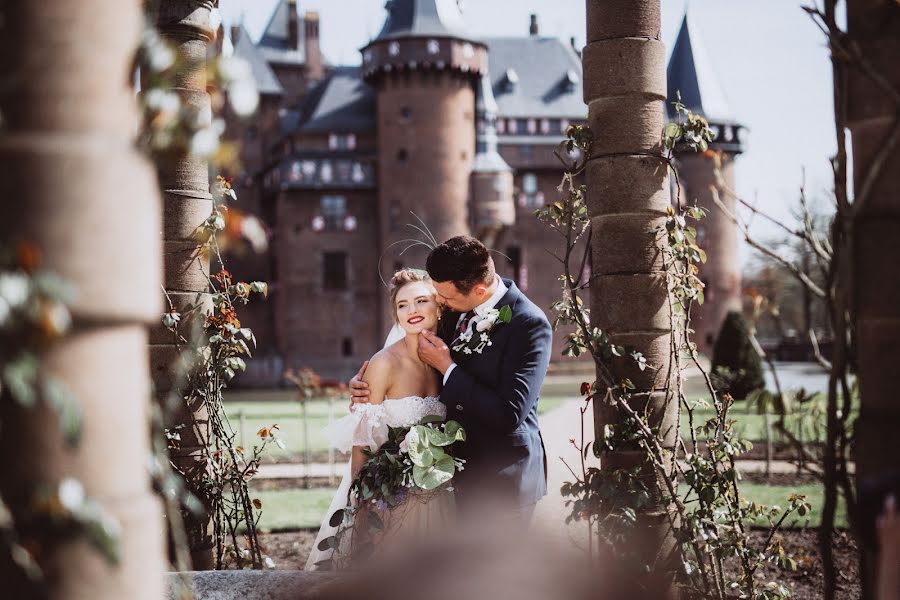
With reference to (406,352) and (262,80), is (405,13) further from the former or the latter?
(406,352)

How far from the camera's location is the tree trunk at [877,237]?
1608 mm

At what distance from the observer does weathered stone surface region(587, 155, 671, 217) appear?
3486 mm

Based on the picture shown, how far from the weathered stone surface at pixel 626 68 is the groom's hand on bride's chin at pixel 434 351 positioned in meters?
1.10

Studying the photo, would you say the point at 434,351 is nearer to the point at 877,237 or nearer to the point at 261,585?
the point at 261,585

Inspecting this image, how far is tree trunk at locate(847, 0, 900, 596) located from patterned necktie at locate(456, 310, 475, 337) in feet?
6.30

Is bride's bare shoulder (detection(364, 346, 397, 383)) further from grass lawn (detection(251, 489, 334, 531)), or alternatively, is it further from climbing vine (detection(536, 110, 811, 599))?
grass lawn (detection(251, 489, 334, 531))

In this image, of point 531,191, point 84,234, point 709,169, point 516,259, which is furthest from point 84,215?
point 709,169

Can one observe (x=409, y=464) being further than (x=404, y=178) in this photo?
No

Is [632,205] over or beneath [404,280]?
over

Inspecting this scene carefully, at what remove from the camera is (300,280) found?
3781 cm

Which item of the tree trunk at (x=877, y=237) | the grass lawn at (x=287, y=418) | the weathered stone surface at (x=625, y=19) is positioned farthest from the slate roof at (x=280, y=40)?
the tree trunk at (x=877, y=237)

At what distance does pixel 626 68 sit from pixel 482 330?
43.9 inches

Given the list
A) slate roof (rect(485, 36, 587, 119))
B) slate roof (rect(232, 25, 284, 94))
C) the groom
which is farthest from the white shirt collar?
slate roof (rect(232, 25, 284, 94))

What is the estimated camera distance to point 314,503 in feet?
28.8
